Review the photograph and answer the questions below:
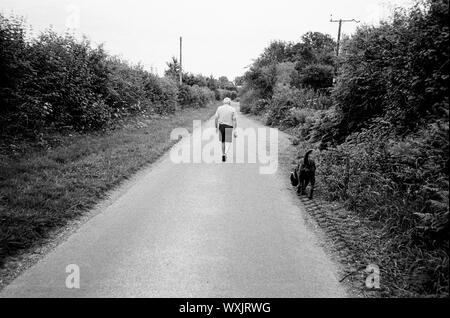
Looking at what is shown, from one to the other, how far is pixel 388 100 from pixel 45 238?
740 centimetres

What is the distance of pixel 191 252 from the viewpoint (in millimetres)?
4648

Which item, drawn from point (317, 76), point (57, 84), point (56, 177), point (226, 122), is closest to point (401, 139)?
point (226, 122)

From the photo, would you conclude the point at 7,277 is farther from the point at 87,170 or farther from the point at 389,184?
the point at 389,184

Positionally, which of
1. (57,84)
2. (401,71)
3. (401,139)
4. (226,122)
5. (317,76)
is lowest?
(401,139)

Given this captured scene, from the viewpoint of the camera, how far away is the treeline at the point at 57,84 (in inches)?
384

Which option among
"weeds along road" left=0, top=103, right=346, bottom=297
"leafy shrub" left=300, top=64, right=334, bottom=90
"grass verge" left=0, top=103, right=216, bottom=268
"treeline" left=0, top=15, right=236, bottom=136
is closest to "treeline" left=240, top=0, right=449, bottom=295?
"weeds along road" left=0, top=103, right=346, bottom=297

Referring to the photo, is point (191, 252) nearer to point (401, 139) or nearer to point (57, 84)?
point (401, 139)

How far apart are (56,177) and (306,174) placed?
550cm

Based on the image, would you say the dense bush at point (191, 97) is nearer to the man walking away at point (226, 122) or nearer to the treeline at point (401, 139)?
the man walking away at point (226, 122)

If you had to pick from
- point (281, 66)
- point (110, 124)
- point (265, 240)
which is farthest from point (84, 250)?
point (281, 66)

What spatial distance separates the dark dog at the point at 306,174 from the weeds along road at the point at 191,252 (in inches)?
17.7

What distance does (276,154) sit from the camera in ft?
40.3

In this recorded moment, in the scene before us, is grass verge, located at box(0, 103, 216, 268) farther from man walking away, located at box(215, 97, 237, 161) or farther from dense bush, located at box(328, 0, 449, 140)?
dense bush, located at box(328, 0, 449, 140)

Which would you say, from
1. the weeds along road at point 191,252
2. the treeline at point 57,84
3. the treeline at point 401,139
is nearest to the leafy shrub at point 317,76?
the treeline at point 57,84
